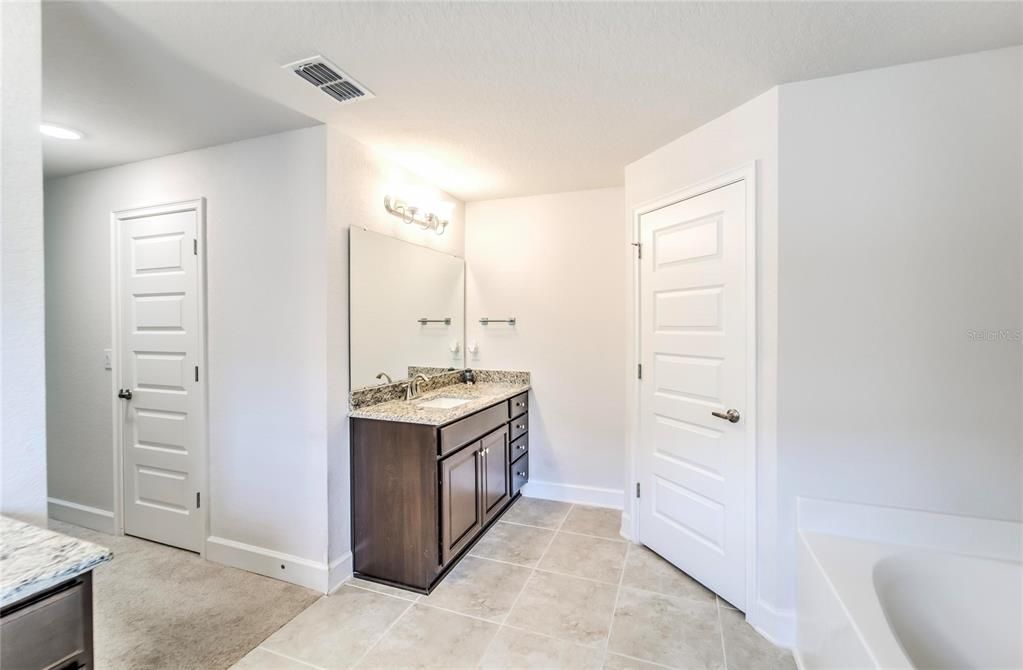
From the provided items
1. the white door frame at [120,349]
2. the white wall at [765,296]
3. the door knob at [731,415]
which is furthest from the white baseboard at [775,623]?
the white door frame at [120,349]

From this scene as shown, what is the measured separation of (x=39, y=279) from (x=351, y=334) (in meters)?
1.25

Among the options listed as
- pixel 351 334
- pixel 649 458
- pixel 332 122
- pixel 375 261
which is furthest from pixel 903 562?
pixel 332 122

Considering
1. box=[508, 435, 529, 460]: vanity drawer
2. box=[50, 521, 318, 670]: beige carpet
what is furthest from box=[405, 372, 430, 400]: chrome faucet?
box=[50, 521, 318, 670]: beige carpet

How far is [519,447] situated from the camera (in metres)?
3.24

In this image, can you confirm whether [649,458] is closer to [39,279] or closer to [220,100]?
[39,279]

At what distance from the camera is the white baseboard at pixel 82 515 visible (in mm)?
2762

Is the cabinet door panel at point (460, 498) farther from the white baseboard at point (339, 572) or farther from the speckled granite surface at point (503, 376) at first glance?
the speckled granite surface at point (503, 376)

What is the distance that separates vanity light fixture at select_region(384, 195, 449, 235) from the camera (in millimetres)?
2627

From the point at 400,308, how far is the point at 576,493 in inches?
76.1

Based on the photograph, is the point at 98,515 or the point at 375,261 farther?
the point at 98,515

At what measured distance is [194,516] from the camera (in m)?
2.49

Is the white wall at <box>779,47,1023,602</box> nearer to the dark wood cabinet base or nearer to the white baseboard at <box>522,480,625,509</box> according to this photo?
the white baseboard at <box>522,480,625,509</box>

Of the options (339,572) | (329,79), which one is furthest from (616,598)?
(329,79)

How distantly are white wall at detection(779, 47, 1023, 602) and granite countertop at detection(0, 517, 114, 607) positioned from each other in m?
2.24
